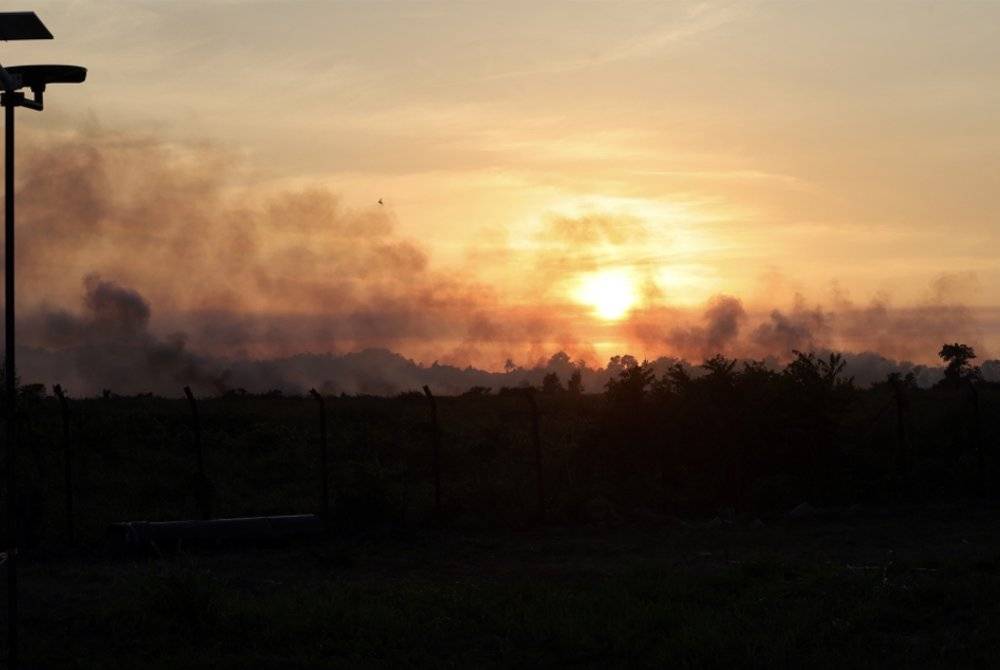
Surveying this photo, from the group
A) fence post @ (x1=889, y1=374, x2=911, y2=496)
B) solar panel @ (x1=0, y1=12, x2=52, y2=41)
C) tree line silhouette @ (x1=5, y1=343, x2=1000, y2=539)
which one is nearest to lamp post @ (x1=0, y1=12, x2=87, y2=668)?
solar panel @ (x1=0, y1=12, x2=52, y2=41)

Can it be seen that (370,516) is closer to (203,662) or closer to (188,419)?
(203,662)

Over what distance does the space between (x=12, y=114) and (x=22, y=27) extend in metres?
0.82

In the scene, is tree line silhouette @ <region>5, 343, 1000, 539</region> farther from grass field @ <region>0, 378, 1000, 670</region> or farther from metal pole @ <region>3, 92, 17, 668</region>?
metal pole @ <region>3, 92, 17, 668</region>

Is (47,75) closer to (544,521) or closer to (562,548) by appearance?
(562,548)

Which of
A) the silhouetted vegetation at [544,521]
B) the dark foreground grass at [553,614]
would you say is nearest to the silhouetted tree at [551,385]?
the silhouetted vegetation at [544,521]

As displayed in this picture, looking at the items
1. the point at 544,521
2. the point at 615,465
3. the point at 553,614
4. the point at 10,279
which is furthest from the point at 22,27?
the point at 615,465

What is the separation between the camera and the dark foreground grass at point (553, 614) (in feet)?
37.2

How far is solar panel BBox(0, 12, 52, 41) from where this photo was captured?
10.6 meters

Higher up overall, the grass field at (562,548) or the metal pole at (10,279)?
the metal pole at (10,279)

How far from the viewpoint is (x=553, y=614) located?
1278cm

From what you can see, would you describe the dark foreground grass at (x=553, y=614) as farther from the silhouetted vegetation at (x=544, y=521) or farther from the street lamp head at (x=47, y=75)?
the street lamp head at (x=47, y=75)

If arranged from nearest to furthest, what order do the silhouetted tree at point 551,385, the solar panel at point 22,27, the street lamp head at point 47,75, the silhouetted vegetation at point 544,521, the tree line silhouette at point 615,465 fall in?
the solar panel at point 22,27, the street lamp head at point 47,75, the silhouetted vegetation at point 544,521, the tree line silhouette at point 615,465, the silhouetted tree at point 551,385

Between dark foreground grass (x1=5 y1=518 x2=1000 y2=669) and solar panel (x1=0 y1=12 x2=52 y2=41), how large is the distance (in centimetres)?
600

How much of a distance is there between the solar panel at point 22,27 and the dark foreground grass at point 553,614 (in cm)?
600
